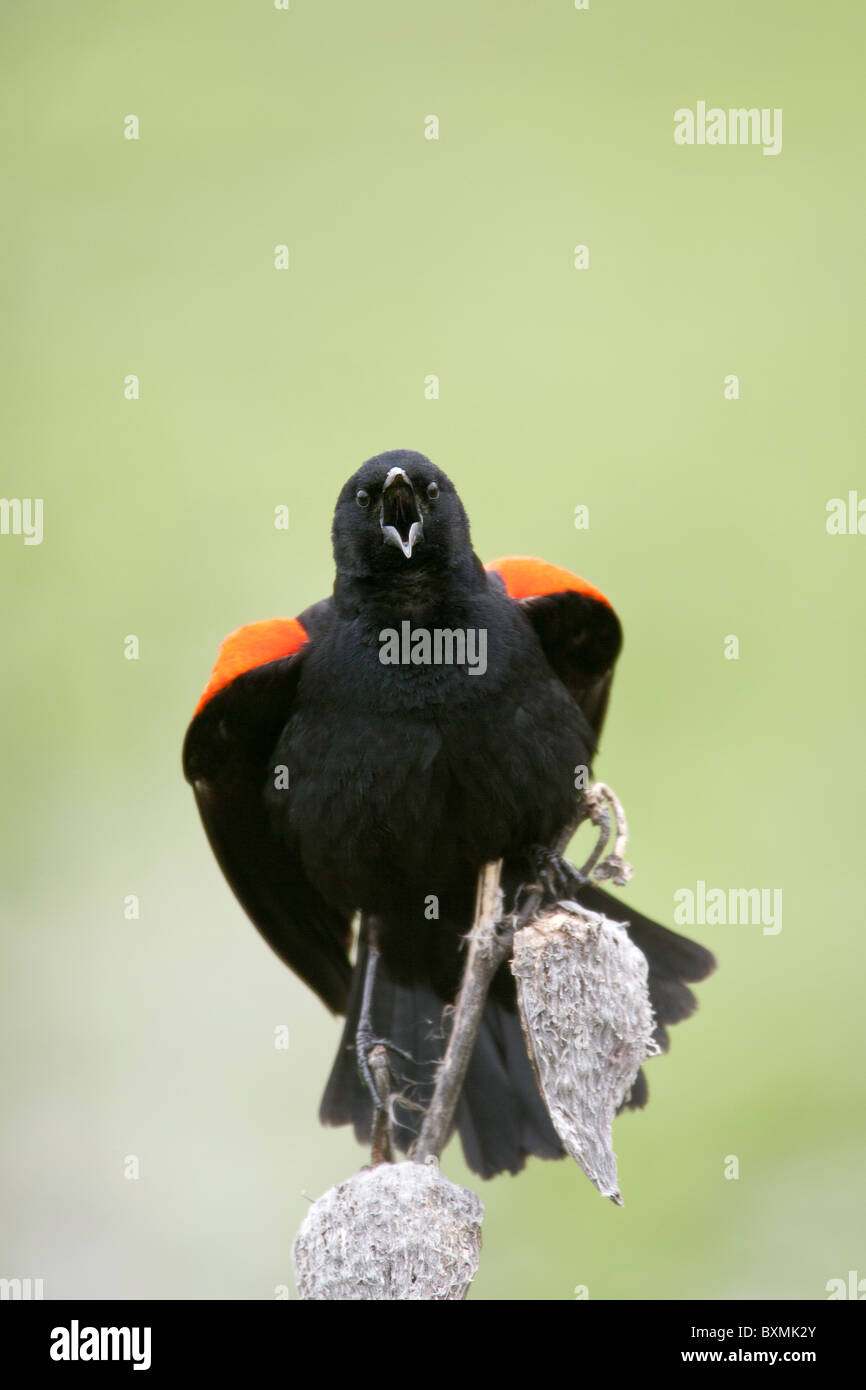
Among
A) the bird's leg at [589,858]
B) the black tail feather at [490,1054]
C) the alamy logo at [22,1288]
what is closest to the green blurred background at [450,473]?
the alamy logo at [22,1288]

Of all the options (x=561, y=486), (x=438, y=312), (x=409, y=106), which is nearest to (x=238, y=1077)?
(x=561, y=486)

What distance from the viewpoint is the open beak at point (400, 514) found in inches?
147

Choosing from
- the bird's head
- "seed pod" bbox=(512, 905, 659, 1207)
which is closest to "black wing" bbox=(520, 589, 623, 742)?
the bird's head

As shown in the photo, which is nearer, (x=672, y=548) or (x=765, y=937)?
(x=765, y=937)

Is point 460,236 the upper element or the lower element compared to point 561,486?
upper

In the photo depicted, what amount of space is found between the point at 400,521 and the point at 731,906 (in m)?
2.72

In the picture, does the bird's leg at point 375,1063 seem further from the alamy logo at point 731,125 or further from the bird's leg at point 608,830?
the alamy logo at point 731,125

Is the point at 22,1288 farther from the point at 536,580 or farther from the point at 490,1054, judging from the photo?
the point at 536,580

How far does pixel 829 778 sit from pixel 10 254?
4.80 m

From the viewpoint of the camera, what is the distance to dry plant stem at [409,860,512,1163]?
9.30 feet

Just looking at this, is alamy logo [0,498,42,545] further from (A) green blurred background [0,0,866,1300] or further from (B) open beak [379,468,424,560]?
(B) open beak [379,468,424,560]

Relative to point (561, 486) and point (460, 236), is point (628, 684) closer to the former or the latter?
point (561, 486)

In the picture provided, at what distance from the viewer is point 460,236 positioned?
7.62 metres

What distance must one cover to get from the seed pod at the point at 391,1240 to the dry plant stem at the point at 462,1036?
0.09 metres
